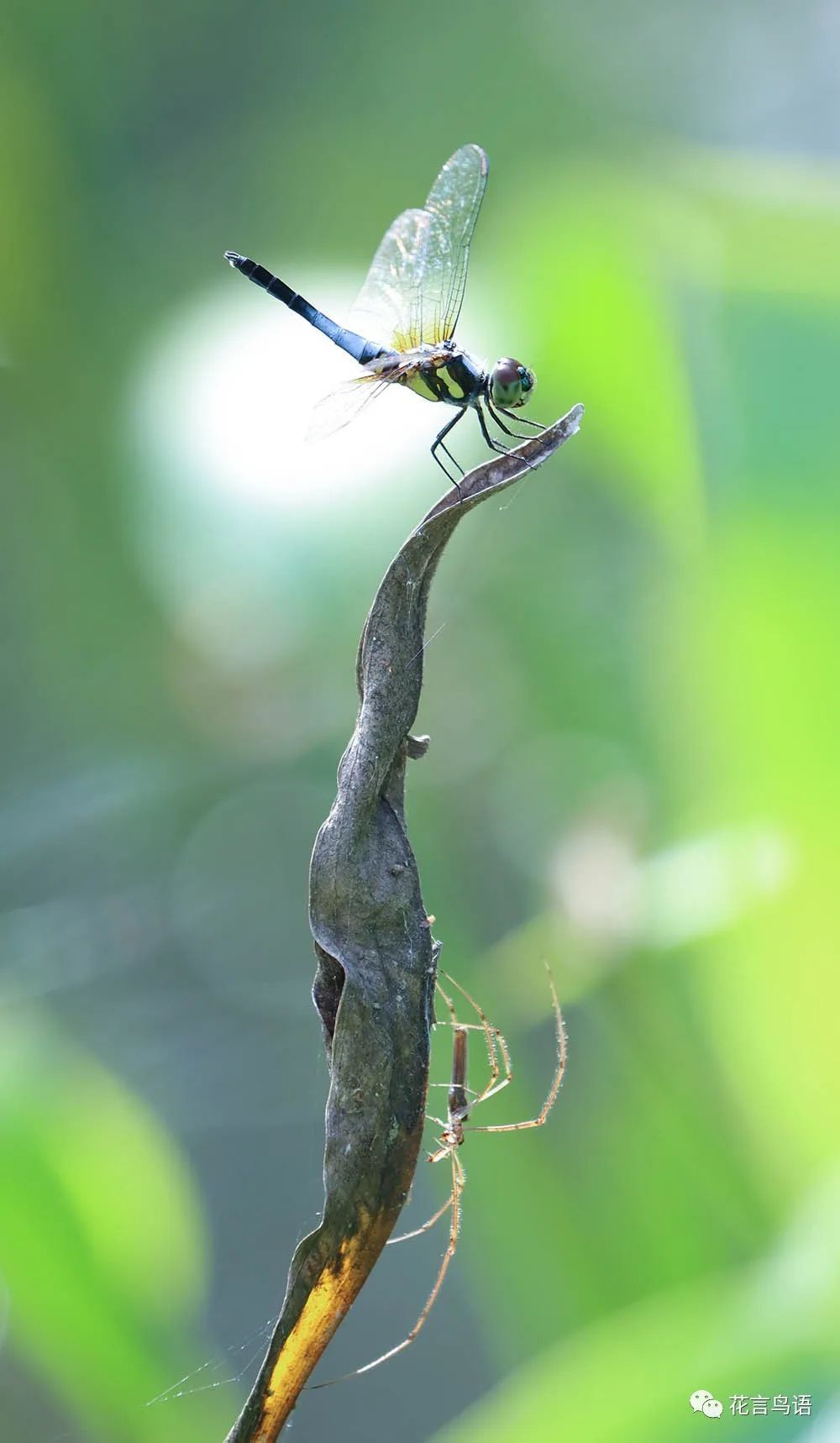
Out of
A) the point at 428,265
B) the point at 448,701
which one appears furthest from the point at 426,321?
the point at 448,701

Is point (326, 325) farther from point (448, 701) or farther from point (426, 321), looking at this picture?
point (448, 701)

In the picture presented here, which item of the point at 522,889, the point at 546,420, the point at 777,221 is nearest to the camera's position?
the point at 777,221

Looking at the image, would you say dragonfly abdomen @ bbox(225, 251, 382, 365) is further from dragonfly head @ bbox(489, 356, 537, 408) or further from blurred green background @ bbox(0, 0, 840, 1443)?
blurred green background @ bbox(0, 0, 840, 1443)

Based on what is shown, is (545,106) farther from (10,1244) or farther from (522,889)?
(10,1244)

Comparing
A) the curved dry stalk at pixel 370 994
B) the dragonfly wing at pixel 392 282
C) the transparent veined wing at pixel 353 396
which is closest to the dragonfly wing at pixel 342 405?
the transparent veined wing at pixel 353 396

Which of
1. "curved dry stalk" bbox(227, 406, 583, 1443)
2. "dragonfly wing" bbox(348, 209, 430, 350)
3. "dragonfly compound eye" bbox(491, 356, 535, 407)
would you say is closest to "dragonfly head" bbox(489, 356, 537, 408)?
"dragonfly compound eye" bbox(491, 356, 535, 407)

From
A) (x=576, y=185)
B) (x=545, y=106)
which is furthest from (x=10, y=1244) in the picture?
(x=545, y=106)

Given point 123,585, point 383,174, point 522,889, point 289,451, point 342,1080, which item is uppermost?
point 383,174
